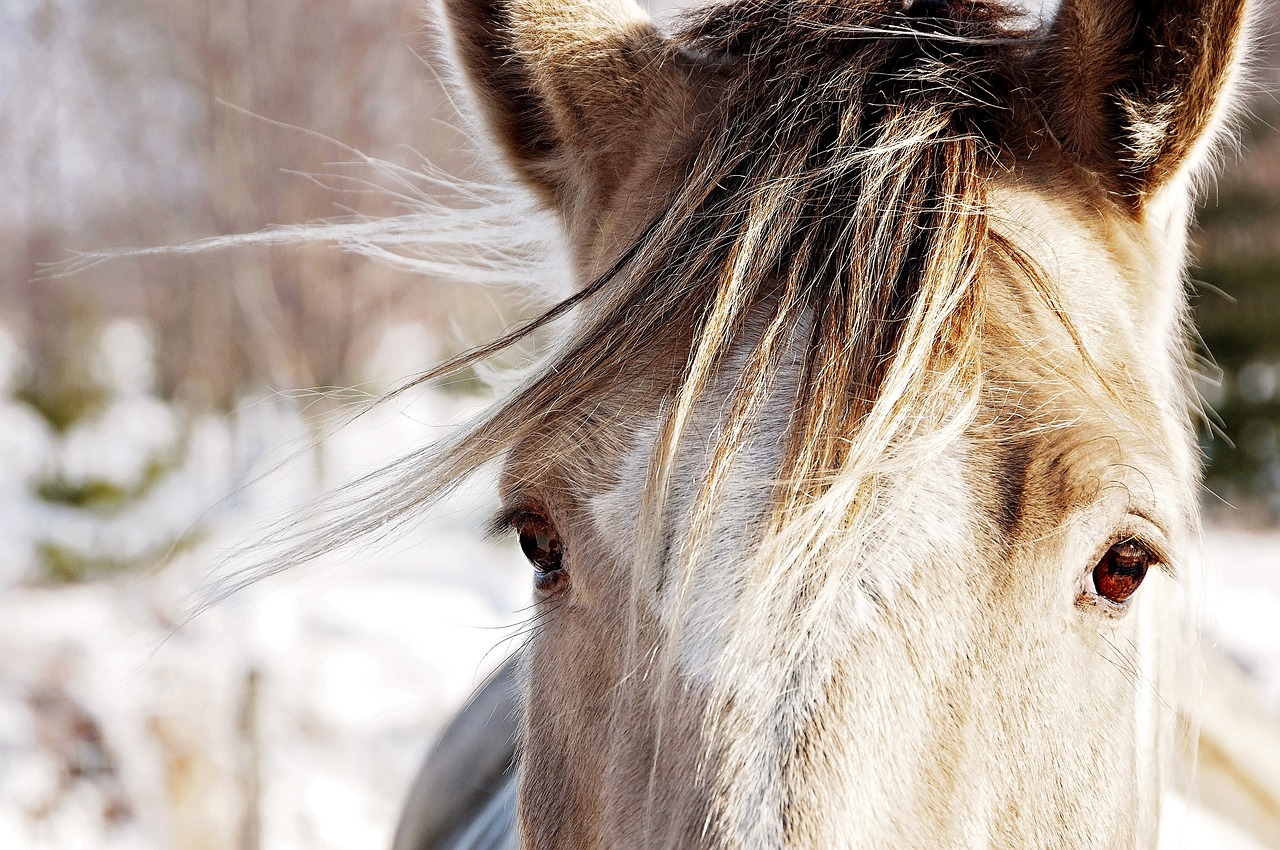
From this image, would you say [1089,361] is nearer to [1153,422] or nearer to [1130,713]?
[1153,422]

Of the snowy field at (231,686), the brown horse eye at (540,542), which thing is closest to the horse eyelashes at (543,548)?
the brown horse eye at (540,542)

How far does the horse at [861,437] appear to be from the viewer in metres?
1.17

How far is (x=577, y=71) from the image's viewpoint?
1.81 m

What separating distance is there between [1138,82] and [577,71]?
0.95 meters

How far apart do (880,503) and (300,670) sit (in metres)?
6.71

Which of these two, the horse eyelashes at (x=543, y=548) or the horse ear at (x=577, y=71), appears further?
the horse ear at (x=577, y=71)

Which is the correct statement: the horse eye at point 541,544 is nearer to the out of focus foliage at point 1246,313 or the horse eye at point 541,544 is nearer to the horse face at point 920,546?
the horse face at point 920,546

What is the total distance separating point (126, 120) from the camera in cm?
601

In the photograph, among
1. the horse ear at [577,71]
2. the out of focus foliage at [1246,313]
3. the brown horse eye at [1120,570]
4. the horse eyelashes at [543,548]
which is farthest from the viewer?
the out of focus foliage at [1246,313]

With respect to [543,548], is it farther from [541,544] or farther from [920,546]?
[920,546]

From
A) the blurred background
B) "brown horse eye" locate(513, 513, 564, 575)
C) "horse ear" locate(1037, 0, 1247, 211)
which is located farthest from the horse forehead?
the blurred background

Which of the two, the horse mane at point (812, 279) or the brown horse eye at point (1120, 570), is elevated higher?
the horse mane at point (812, 279)

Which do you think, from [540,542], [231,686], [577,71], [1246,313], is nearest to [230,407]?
[231,686]

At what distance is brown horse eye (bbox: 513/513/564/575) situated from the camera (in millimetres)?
1565
